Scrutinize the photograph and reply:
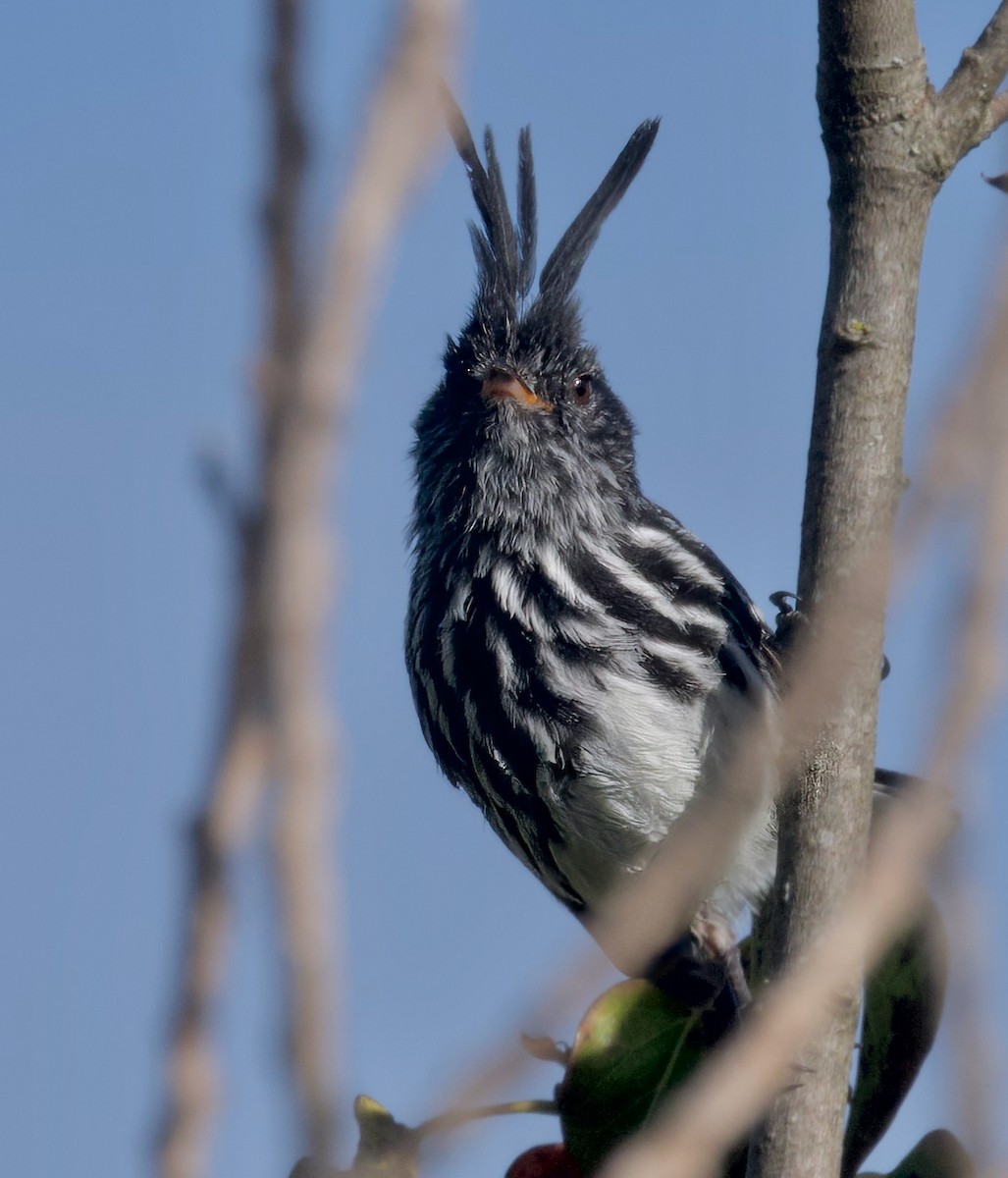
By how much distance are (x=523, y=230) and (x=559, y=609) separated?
1536 mm

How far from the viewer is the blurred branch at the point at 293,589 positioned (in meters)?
0.79

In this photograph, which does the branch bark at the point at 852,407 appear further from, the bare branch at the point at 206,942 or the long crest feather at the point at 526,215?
the bare branch at the point at 206,942

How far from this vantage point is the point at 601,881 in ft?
15.9

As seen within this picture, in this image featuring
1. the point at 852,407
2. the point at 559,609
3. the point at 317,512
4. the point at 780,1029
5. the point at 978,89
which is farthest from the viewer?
the point at 559,609

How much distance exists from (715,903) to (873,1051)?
1.30 metres

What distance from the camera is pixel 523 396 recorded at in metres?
5.23

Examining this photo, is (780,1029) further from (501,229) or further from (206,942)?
(501,229)

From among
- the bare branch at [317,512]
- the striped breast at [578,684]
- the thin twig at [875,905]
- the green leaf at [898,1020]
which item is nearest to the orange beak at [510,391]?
the striped breast at [578,684]

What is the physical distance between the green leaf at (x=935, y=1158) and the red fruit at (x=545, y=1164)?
33.4 inches

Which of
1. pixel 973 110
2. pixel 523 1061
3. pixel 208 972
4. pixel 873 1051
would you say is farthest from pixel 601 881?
pixel 208 972

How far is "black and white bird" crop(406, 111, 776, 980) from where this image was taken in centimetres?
450

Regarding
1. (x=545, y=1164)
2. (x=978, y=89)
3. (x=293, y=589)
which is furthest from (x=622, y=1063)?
(x=293, y=589)

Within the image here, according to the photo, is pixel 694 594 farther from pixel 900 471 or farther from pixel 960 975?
pixel 960 975

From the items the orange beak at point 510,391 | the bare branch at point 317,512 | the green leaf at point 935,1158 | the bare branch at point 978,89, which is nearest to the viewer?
the bare branch at point 317,512
